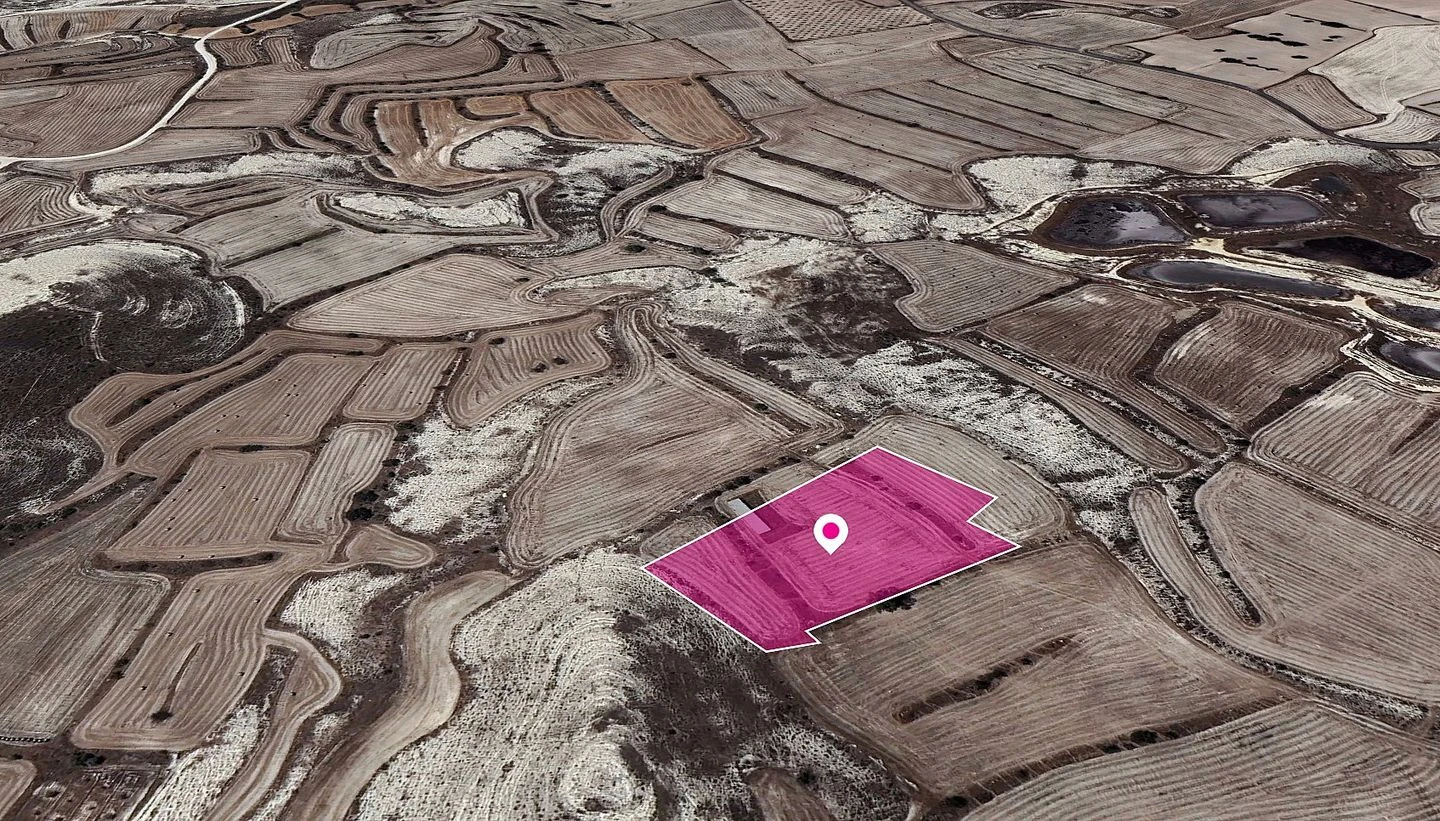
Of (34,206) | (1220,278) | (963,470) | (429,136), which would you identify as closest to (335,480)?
(963,470)

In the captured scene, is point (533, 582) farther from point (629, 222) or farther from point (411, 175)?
point (411, 175)

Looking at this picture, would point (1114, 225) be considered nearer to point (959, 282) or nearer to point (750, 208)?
point (959, 282)

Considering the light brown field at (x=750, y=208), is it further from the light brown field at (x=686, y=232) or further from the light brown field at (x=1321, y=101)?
the light brown field at (x=1321, y=101)

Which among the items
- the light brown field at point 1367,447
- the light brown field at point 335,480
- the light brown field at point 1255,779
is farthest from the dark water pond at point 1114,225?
the light brown field at point 335,480

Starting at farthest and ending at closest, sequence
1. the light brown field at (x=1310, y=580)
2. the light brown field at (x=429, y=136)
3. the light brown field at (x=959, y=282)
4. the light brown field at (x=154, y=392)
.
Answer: the light brown field at (x=429, y=136)
the light brown field at (x=959, y=282)
the light brown field at (x=154, y=392)
the light brown field at (x=1310, y=580)

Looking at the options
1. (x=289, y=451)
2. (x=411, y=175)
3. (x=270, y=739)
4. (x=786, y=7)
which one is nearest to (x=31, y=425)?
(x=289, y=451)
